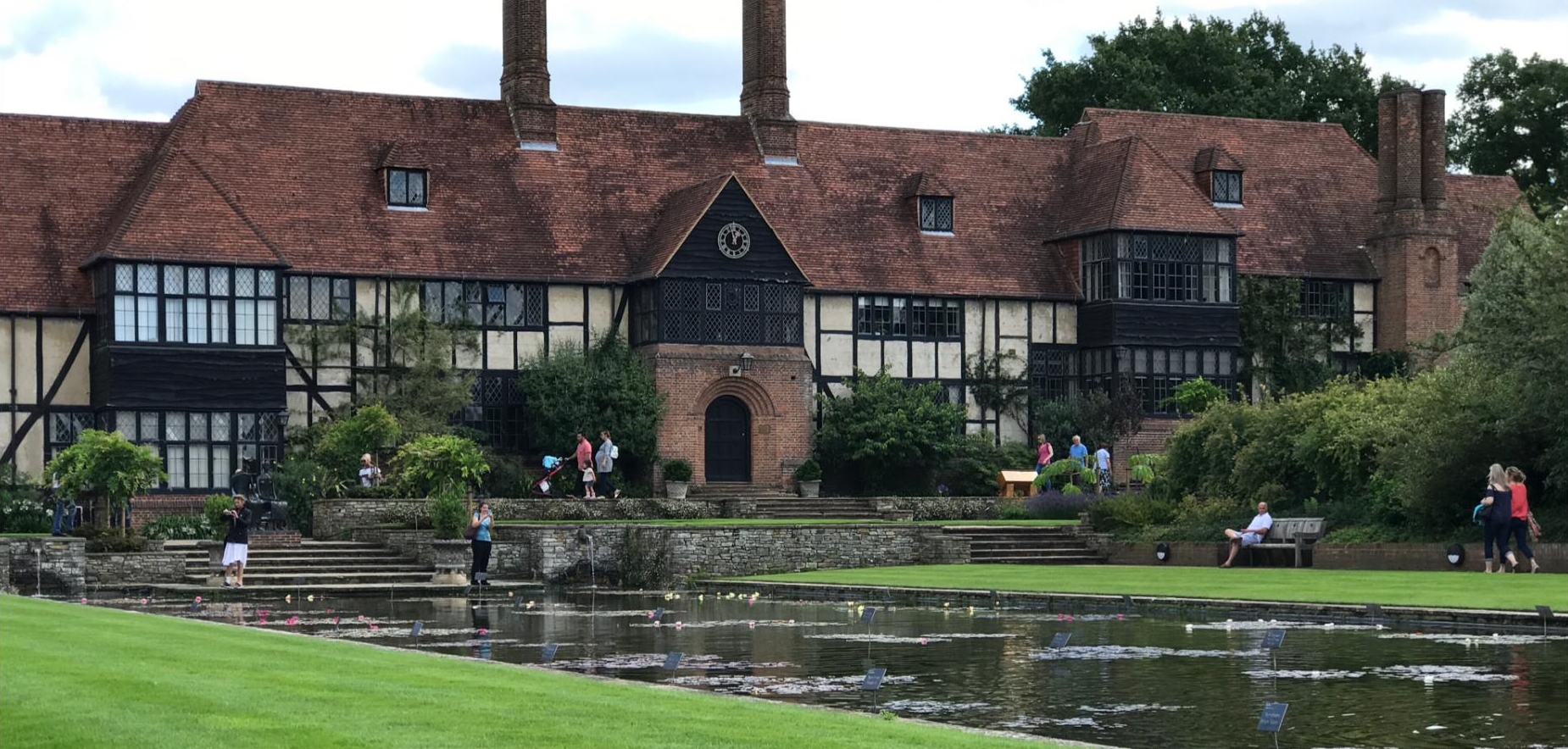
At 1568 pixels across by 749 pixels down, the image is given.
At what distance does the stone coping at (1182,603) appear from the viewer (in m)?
21.2

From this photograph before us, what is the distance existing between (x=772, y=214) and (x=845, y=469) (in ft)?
21.3

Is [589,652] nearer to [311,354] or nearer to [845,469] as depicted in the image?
[311,354]

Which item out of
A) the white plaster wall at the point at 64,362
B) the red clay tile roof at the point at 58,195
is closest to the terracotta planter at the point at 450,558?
the white plaster wall at the point at 64,362

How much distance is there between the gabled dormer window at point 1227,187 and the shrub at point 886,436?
10.3 meters

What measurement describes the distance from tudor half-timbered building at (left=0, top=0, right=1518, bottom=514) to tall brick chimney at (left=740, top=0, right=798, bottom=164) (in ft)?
0.21

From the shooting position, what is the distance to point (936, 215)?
52656 mm

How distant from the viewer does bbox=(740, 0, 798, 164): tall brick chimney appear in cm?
5194

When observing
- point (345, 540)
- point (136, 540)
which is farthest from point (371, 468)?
point (136, 540)

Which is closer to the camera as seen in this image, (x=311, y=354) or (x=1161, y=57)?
(x=311, y=354)

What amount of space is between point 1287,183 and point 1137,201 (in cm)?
731

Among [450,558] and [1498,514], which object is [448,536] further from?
[1498,514]

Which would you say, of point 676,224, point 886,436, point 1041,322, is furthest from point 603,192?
point 1041,322

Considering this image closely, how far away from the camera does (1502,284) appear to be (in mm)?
32562

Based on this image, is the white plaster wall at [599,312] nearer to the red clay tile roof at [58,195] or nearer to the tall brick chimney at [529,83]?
the tall brick chimney at [529,83]
